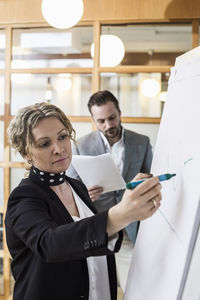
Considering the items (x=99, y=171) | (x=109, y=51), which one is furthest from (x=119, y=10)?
(x=99, y=171)

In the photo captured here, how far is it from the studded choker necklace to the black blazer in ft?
0.05

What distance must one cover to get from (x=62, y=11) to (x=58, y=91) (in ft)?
2.17

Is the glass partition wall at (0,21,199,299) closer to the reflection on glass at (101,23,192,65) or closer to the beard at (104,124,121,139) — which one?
the reflection on glass at (101,23,192,65)

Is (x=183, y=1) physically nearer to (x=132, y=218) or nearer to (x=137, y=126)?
(x=137, y=126)

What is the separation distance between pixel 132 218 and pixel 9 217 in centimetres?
37

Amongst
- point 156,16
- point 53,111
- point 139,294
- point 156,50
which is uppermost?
point 156,16

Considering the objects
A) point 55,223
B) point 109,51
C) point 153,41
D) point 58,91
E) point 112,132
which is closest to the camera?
point 55,223

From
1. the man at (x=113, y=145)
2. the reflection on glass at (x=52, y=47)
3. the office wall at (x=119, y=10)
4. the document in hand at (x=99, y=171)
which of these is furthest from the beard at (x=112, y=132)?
the office wall at (x=119, y=10)

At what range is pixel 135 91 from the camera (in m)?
2.84

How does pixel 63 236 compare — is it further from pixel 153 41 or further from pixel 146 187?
A: pixel 153 41

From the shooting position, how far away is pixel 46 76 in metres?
3.00

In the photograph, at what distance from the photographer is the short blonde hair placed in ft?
3.92

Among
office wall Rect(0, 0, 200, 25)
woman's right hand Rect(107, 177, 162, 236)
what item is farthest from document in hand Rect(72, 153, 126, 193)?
office wall Rect(0, 0, 200, 25)

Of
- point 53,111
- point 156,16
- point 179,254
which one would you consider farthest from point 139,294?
point 156,16
